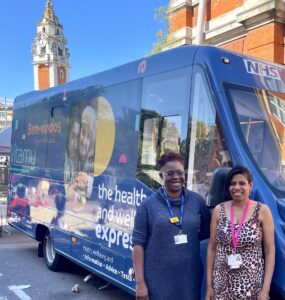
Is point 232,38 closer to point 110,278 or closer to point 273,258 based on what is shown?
point 110,278

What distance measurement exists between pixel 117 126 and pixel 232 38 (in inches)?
327

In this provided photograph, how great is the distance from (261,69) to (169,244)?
80.2 inches

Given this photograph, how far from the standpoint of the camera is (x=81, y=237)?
575 centimetres

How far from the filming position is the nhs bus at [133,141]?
3645mm

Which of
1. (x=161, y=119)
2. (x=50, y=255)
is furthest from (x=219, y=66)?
(x=50, y=255)

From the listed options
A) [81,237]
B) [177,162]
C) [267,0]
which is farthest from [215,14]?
[177,162]

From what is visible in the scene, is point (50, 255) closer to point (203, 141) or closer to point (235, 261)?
point (203, 141)

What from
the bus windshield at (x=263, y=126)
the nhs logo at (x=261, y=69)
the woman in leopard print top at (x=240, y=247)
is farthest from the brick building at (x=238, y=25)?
the woman in leopard print top at (x=240, y=247)

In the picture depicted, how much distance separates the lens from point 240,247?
280 cm

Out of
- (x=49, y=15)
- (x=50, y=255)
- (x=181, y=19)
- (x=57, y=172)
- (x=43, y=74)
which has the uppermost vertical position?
(x=49, y=15)

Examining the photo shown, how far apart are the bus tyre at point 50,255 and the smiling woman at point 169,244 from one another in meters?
4.25

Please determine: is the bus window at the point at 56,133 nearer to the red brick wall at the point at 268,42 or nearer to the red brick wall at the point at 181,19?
the red brick wall at the point at 268,42

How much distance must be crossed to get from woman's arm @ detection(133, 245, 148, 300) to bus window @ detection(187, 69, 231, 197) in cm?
101

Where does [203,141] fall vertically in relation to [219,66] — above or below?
below
